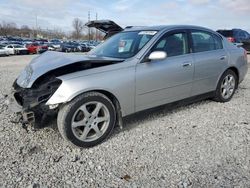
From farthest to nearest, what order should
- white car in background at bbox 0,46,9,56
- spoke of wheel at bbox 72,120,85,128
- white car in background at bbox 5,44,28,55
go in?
1. white car in background at bbox 5,44,28,55
2. white car in background at bbox 0,46,9,56
3. spoke of wheel at bbox 72,120,85,128

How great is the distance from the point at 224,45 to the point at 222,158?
8.97 feet

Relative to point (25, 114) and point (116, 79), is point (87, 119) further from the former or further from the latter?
point (25, 114)

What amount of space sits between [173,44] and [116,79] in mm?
1302

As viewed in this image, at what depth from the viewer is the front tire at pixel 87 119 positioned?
3.09m

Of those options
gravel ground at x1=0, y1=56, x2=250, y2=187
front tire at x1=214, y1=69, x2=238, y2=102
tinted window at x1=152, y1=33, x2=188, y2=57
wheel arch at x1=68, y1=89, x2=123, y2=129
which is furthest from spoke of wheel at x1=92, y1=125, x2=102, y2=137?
front tire at x1=214, y1=69, x2=238, y2=102

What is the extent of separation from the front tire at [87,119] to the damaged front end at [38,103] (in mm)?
193

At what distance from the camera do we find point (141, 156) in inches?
121

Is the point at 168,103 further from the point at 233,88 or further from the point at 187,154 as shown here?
the point at 233,88

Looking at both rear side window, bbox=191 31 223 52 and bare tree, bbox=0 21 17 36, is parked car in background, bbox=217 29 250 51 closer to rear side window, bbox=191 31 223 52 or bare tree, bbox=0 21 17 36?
rear side window, bbox=191 31 223 52

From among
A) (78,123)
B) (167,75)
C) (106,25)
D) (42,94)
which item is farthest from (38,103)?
(106,25)

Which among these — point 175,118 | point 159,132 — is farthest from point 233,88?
point 159,132

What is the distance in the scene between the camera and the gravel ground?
262cm

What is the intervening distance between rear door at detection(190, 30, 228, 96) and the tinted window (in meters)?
0.21

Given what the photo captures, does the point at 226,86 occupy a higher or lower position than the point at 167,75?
lower
